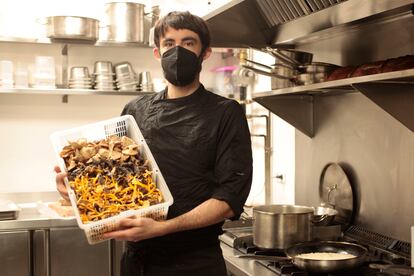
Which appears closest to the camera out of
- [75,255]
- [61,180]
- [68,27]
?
[61,180]

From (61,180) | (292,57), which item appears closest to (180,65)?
(61,180)

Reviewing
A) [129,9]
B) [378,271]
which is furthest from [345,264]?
[129,9]

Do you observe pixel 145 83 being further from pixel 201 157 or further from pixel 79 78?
pixel 201 157

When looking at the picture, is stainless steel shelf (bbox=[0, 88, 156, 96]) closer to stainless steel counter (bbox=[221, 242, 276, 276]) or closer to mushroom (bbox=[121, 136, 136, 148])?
stainless steel counter (bbox=[221, 242, 276, 276])

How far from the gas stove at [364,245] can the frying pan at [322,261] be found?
32mm

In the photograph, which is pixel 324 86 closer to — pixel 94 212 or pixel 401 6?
pixel 401 6

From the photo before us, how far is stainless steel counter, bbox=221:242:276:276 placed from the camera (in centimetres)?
187

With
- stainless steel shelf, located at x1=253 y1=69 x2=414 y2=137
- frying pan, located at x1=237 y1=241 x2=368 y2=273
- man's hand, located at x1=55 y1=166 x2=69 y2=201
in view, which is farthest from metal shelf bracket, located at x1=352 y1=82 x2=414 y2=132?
man's hand, located at x1=55 y1=166 x2=69 y2=201

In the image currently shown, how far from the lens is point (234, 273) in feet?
6.54

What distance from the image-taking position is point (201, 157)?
1.66m

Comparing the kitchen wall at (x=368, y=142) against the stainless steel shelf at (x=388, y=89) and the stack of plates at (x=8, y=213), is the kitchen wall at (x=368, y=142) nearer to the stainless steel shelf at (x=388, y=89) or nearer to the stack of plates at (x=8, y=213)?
the stainless steel shelf at (x=388, y=89)

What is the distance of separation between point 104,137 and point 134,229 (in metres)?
0.40

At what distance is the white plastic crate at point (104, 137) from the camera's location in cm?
146

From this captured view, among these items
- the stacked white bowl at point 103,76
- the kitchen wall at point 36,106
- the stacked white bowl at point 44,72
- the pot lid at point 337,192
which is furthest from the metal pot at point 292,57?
the stacked white bowl at point 44,72
